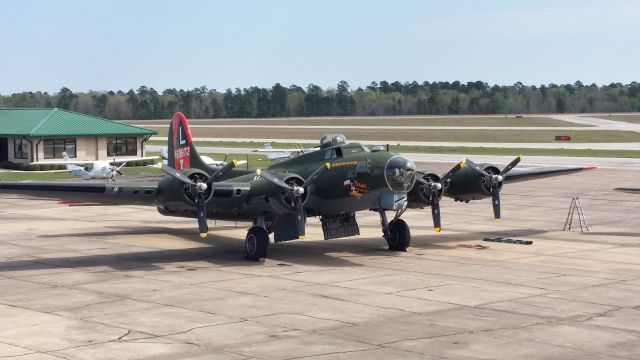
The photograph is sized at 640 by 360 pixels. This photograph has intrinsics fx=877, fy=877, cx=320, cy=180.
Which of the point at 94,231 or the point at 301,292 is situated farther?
the point at 94,231

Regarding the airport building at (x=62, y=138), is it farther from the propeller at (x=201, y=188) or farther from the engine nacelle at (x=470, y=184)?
the engine nacelle at (x=470, y=184)

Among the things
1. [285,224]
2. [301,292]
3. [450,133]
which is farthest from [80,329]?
[450,133]

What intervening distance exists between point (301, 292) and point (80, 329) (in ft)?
21.5

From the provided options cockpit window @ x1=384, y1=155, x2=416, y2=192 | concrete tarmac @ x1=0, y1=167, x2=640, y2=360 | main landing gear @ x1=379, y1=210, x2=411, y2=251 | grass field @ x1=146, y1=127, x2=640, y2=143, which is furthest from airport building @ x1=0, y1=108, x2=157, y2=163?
cockpit window @ x1=384, y1=155, x2=416, y2=192

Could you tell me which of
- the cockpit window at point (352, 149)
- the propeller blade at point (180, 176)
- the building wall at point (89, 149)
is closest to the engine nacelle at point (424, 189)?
the cockpit window at point (352, 149)

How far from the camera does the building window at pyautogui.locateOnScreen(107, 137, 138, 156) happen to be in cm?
8494

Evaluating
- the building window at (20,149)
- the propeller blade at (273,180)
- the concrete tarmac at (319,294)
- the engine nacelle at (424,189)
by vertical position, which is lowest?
the concrete tarmac at (319,294)

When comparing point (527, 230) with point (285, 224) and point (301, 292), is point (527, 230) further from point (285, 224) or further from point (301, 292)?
point (301, 292)

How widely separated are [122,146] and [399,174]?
201 feet

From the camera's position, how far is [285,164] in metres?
32.1

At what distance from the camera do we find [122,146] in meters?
86.0

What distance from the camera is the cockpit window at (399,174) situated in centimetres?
2878

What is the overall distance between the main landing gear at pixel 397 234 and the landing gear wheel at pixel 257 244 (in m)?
4.59

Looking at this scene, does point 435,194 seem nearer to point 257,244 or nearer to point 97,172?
point 257,244
